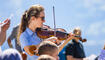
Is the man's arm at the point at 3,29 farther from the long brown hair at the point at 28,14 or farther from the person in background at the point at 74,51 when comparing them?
the person in background at the point at 74,51

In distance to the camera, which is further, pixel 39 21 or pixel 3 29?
pixel 39 21

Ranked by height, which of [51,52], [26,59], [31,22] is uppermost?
[31,22]

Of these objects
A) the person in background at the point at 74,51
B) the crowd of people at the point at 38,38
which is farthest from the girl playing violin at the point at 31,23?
the person in background at the point at 74,51

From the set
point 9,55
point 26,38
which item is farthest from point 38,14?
point 9,55

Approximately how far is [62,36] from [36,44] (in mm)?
675

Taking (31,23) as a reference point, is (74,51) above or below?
below

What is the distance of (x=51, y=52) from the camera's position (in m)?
4.17

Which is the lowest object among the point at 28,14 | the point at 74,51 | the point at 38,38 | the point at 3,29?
the point at 74,51

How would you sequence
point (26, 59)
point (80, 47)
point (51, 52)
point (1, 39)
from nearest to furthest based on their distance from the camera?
point (51, 52) → point (1, 39) → point (26, 59) → point (80, 47)

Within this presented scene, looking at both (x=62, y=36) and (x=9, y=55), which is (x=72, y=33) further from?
(x=9, y=55)

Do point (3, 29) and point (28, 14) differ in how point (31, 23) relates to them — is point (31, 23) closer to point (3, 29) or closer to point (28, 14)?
point (28, 14)

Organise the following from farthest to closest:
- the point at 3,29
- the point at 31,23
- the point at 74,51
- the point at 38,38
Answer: the point at 74,51 → the point at 31,23 → the point at 38,38 → the point at 3,29

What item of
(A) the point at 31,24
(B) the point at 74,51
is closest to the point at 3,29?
(A) the point at 31,24

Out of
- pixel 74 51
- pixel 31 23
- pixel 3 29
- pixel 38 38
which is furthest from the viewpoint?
pixel 74 51
